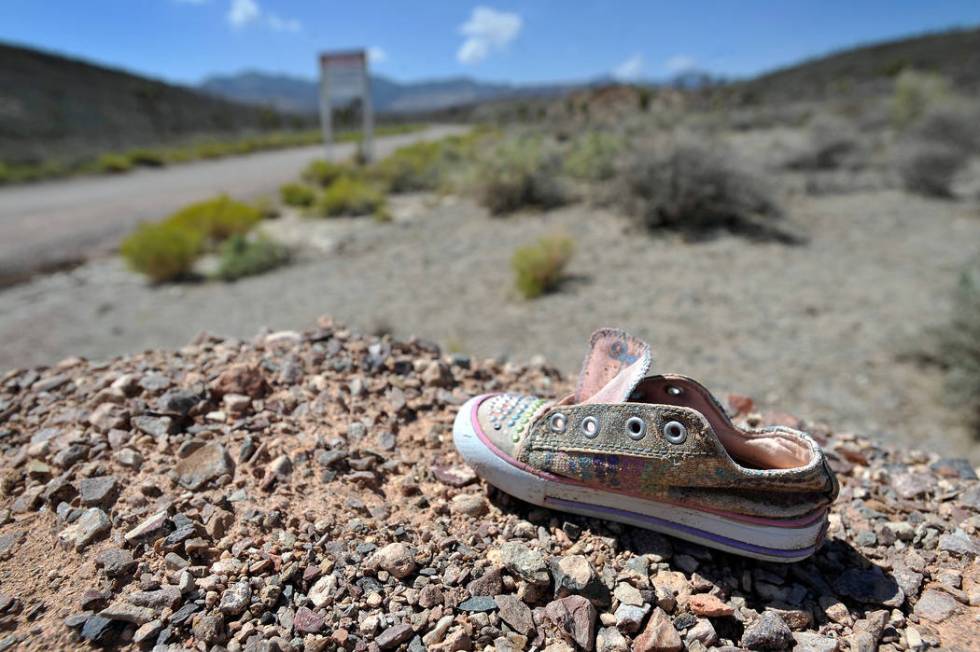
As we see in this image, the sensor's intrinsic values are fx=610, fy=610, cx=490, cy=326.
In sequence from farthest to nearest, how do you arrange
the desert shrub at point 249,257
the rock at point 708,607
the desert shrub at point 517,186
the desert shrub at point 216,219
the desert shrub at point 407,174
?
1. the desert shrub at point 407,174
2. the desert shrub at point 517,186
3. the desert shrub at point 216,219
4. the desert shrub at point 249,257
5. the rock at point 708,607

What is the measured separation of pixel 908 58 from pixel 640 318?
221 ft

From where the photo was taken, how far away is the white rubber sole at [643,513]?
5.20ft

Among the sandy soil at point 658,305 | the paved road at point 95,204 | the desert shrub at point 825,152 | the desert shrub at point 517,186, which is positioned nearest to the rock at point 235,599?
the sandy soil at point 658,305

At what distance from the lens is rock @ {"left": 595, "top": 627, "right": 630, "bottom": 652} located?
141 cm

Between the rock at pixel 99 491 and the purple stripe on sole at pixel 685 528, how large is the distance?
49.9 inches

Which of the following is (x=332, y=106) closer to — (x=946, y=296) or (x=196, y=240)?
(x=196, y=240)

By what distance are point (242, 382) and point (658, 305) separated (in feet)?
15.1

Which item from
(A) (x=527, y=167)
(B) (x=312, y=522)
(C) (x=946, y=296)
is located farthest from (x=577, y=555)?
(A) (x=527, y=167)

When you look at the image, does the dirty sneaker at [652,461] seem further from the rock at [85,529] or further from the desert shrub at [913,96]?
the desert shrub at [913,96]

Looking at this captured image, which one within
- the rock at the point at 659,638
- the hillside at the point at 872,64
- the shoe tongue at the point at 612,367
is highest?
the hillside at the point at 872,64

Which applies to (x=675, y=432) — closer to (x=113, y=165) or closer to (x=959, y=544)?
(x=959, y=544)

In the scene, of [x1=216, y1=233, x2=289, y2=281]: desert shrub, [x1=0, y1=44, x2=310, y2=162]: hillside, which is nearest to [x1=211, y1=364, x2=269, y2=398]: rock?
[x1=216, y1=233, x2=289, y2=281]: desert shrub

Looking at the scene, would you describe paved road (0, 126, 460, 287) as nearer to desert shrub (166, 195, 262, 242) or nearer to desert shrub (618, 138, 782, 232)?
desert shrub (166, 195, 262, 242)

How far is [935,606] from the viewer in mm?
1533
